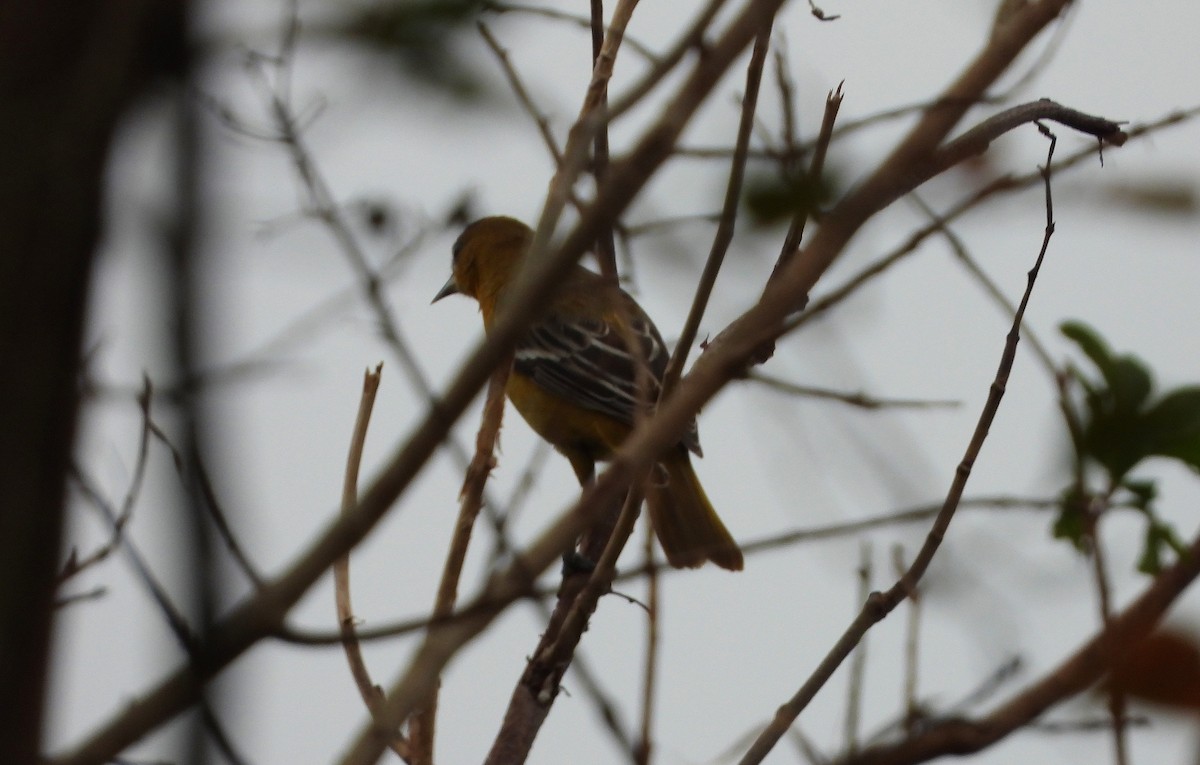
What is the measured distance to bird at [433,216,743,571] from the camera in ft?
17.0

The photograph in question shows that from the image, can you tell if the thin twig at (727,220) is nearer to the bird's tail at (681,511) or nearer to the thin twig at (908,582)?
the thin twig at (908,582)

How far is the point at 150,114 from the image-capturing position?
118 centimetres

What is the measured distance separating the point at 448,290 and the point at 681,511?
8.58 ft

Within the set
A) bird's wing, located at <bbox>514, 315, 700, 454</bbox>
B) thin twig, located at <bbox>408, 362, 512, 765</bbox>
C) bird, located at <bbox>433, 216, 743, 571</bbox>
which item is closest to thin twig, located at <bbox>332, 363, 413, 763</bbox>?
thin twig, located at <bbox>408, 362, 512, 765</bbox>

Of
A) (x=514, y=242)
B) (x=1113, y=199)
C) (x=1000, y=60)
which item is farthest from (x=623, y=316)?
(x=514, y=242)

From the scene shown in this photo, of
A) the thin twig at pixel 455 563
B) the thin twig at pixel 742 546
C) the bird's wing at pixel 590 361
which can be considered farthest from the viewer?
the bird's wing at pixel 590 361

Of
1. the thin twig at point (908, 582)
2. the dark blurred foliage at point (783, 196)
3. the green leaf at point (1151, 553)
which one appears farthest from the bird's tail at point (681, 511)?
the dark blurred foliage at point (783, 196)

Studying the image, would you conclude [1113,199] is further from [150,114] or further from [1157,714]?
[150,114]

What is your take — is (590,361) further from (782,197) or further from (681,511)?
(782,197)

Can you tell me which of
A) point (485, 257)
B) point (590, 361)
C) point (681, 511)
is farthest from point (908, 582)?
point (485, 257)

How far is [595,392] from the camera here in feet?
18.8

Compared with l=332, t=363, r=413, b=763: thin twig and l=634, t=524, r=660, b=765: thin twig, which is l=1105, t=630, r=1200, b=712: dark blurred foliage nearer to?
l=634, t=524, r=660, b=765: thin twig

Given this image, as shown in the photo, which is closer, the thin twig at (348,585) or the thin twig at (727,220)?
the thin twig at (727,220)

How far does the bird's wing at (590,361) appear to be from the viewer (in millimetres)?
5691
